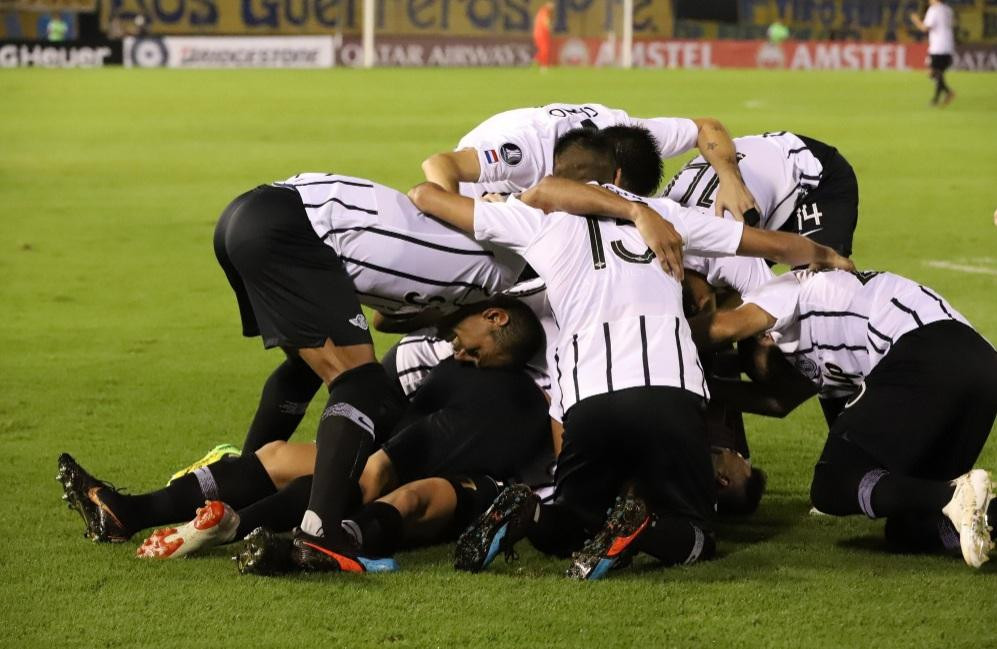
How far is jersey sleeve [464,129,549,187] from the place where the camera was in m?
5.80

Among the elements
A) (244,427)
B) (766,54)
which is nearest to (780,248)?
(244,427)

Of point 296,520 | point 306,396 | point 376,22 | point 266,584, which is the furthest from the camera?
point 376,22

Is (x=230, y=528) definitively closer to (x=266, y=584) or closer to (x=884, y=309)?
(x=266, y=584)

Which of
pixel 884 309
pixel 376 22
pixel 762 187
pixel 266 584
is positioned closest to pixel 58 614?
pixel 266 584

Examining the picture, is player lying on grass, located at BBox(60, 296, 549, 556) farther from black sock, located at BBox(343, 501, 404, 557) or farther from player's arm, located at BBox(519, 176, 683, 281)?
player's arm, located at BBox(519, 176, 683, 281)

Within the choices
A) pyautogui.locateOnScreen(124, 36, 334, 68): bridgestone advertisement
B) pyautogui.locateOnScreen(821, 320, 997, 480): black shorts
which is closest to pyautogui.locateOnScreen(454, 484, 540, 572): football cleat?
pyautogui.locateOnScreen(821, 320, 997, 480): black shorts

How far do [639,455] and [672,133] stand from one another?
1759 mm

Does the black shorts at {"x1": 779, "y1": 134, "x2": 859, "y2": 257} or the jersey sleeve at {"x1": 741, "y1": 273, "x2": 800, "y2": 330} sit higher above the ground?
the black shorts at {"x1": 779, "y1": 134, "x2": 859, "y2": 257}

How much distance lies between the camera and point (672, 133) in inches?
243

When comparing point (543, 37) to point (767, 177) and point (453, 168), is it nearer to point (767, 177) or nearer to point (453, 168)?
point (767, 177)

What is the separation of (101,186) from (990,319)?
410 inches

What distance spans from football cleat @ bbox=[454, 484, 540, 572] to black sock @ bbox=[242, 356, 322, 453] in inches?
49.8

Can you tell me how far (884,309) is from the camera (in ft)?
16.8

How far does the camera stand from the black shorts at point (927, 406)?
497 cm
